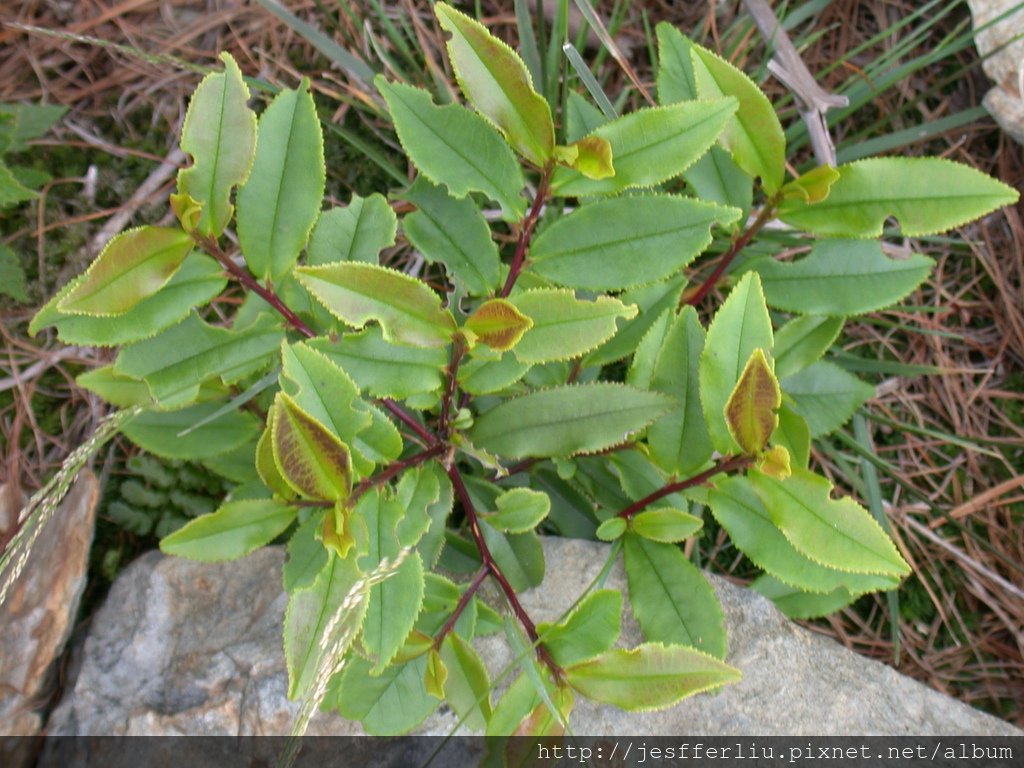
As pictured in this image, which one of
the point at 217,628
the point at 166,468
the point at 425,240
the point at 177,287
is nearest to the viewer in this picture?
the point at 177,287

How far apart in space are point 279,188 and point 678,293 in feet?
2.70

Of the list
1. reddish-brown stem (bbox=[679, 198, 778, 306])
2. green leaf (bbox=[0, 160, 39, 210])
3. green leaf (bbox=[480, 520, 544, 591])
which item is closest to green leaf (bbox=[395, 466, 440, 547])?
green leaf (bbox=[480, 520, 544, 591])

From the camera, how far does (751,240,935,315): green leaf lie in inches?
68.9

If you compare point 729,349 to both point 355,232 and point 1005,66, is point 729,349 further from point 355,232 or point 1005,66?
point 1005,66

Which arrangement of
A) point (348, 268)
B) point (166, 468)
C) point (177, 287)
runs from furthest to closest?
point (166, 468), point (177, 287), point (348, 268)

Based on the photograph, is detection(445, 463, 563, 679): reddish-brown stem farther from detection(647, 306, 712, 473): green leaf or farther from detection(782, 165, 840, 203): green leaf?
detection(782, 165, 840, 203): green leaf

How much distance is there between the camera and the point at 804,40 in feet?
8.01

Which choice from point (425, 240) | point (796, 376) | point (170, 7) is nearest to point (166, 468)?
point (425, 240)

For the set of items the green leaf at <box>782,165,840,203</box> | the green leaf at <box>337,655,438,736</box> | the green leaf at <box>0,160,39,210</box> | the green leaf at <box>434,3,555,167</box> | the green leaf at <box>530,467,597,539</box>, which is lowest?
the green leaf at <box>337,655,438,736</box>

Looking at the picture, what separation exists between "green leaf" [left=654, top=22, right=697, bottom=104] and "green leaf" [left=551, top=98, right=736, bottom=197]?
36 cm

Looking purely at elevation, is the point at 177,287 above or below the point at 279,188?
below

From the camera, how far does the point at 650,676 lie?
143 centimetres

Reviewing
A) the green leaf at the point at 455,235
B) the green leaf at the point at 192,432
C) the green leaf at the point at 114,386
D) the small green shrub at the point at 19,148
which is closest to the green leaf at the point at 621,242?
the green leaf at the point at 455,235

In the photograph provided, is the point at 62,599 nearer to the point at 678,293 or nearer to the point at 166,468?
the point at 166,468
